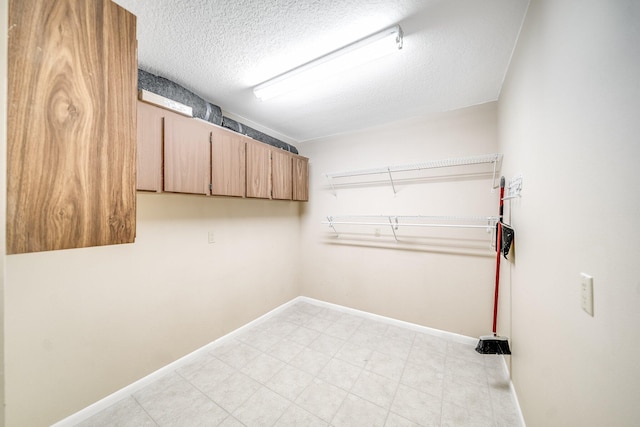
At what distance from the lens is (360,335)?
2.62 meters

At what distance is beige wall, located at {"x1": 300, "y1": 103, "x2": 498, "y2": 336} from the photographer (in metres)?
2.39

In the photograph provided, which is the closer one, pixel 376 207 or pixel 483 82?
pixel 483 82

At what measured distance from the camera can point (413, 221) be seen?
8.95ft

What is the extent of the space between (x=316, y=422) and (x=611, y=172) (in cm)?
201

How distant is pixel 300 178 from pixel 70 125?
7.86ft

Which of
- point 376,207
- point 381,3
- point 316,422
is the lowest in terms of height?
point 316,422

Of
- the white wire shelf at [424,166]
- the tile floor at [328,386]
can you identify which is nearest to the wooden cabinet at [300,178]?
the white wire shelf at [424,166]

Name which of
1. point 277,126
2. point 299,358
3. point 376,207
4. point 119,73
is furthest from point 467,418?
point 277,126

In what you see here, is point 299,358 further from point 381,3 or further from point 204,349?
point 381,3

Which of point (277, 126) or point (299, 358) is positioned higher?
point (277, 126)

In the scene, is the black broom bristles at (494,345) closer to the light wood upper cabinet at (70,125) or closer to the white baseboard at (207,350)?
the white baseboard at (207,350)

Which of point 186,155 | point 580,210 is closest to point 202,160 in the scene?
point 186,155

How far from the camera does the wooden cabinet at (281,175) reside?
2.72m

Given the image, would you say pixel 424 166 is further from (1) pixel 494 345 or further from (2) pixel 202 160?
(2) pixel 202 160
